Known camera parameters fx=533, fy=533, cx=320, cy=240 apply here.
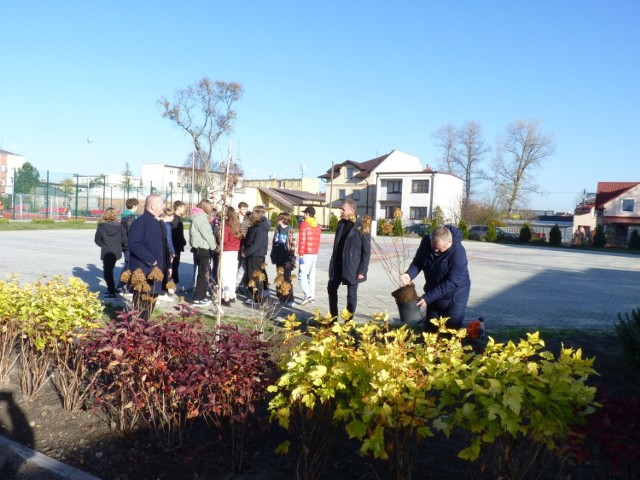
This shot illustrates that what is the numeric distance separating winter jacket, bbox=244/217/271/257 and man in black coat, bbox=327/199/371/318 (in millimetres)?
1974

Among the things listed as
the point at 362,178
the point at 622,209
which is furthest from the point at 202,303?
the point at 362,178

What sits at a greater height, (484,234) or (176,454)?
(484,234)

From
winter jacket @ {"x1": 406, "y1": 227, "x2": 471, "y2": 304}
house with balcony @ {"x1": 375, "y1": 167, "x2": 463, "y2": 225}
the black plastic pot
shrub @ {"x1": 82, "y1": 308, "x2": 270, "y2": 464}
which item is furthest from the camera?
house with balcony @ {"x1": 375, "y1": 167, "x2": 463, "y2": 225}

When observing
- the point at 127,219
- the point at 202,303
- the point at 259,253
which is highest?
the point at 127,219

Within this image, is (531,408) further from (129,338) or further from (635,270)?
(635,270)

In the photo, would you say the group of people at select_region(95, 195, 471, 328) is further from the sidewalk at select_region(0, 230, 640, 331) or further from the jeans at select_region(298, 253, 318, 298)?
the sidewalk at select_region(0, 230, 640, 331)

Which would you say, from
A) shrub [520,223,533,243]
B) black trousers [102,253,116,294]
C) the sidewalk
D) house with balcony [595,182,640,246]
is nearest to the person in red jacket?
the sidewalk

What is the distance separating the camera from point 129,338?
378cm

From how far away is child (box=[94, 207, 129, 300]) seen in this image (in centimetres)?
934

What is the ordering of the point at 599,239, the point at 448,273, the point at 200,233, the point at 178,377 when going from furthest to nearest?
the point at 599,239, the point at 200,233, the point at 448,273, the point at 178,377

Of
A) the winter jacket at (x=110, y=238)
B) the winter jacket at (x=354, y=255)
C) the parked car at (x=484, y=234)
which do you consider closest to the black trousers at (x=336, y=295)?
the winter jacket at (x=354, y=255)

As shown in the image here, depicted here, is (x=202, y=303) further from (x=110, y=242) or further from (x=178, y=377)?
(x=178, y=377)

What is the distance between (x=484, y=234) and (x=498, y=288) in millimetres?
35913

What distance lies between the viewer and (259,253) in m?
9.09
